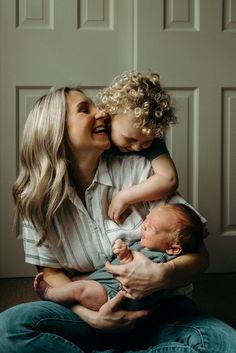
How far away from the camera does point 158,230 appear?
1.38 metres

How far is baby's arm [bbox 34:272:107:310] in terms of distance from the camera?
137 cm

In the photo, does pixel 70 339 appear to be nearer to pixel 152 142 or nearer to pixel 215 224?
pixel 152 142

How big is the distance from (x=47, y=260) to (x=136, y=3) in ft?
4.56

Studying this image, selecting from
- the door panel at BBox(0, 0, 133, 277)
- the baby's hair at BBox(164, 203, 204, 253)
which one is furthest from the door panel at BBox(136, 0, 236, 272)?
the baby's hair at BBox(164, 203, 204, 253)

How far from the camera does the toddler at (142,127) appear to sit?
4.63 ft

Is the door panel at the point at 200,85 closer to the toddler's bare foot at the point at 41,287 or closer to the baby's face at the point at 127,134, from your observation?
the baby's face at the point at 127,134

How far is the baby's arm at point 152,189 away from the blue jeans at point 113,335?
0.28m

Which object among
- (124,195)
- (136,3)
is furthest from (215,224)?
(124,195)

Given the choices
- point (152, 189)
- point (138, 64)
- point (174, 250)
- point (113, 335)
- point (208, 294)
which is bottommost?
point (208, 294)

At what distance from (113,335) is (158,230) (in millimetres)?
317

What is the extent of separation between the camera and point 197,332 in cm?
136

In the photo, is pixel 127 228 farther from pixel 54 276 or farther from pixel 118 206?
pixel 54 276

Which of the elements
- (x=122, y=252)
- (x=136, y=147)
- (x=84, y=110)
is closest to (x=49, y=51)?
(x=84, y=110)

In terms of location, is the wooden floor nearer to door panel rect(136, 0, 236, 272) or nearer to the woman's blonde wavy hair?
door panel rect(136, 0, 236, 272)
